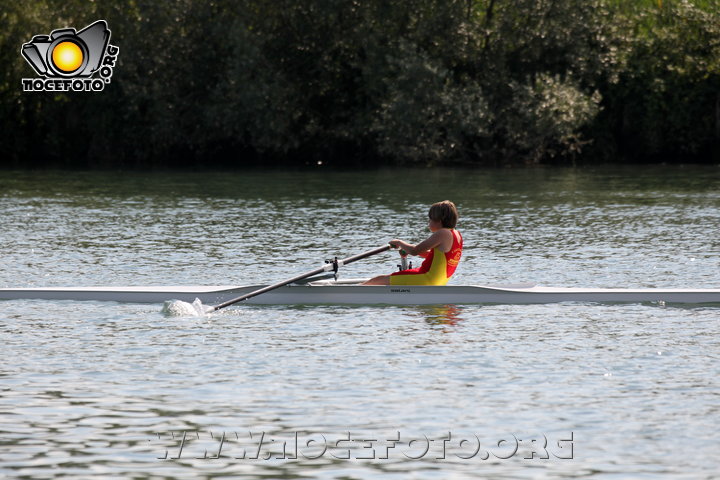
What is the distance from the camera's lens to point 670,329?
45.5 feet

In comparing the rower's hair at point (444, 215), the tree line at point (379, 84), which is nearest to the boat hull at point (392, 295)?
the rower's hair at point (444, 215)

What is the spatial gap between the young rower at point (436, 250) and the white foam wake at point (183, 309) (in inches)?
84.9

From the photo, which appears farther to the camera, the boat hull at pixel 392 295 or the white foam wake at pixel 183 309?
the boat hull at pixel 392 295

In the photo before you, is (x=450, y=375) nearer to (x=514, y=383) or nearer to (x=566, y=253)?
(x=514, y=383)

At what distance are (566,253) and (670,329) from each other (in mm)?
7665

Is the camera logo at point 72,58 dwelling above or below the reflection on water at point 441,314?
above

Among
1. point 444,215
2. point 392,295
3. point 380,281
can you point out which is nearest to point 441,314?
point 392,295

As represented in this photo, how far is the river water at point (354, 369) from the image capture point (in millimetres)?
8812

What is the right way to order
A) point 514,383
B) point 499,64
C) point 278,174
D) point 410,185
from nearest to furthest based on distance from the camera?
1. point 514,383
2. point 410,185
3. point 278,174
4. point 499,64

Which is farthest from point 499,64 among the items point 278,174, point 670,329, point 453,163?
point 670,329

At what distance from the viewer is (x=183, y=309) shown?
1492 cm

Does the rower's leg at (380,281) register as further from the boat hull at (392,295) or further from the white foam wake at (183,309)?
the white foam wake at (183,309)

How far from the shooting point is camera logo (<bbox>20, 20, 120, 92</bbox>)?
51.3 m

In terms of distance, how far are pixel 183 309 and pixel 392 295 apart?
8.55 feet
